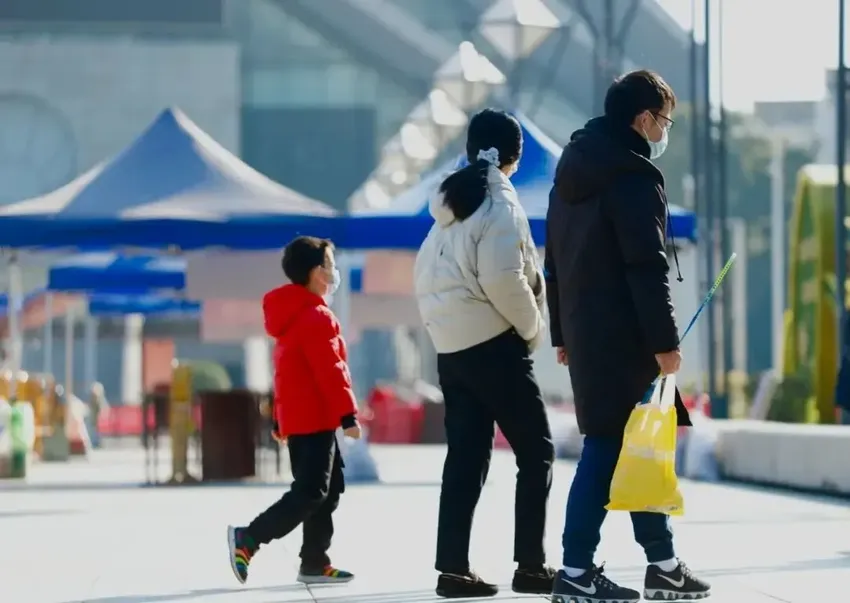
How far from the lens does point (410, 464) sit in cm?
2620

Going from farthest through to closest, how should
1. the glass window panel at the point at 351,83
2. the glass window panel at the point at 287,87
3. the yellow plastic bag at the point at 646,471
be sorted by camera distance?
the glass window panel at the point at 351,83 < the glass window panel at the point at 287,87 < the yellow plastic bag at the point at 646,471

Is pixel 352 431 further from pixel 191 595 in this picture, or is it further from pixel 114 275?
pixel 114 275

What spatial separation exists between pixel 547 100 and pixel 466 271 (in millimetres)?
66219

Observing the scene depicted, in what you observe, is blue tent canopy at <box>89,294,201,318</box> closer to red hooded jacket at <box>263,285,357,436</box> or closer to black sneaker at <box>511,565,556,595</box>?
red hooded jacket at <box>263,285,357,436</box>

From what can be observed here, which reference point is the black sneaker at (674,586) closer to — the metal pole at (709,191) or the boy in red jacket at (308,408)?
the boy in red jacket at (308,408)

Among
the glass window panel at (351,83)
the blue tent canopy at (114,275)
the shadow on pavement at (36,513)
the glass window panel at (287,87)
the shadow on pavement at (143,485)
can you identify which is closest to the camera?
the shadow on pavement at (36,513)

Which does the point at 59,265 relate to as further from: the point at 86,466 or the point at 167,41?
the point at 167,41

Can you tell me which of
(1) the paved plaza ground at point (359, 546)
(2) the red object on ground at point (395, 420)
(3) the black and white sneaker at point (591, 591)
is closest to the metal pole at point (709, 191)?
(1) the paved plaza ground at point (359, 546)

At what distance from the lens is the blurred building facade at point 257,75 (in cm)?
7069

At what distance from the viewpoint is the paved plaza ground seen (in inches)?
364

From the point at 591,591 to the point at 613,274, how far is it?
1068 mm

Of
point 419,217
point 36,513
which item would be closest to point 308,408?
point 36,513

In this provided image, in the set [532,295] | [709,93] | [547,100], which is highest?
[547,100]

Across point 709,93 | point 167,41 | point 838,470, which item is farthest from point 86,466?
point 167,41
